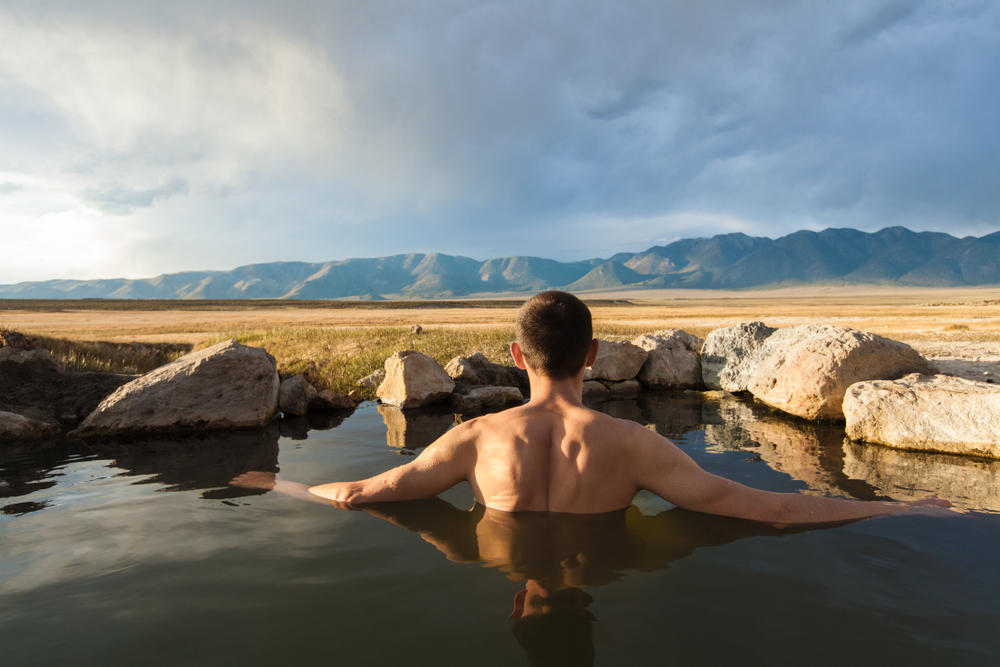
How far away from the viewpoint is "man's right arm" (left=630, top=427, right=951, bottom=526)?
148 inches

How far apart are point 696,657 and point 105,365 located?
613 inches

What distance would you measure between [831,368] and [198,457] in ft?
33.1

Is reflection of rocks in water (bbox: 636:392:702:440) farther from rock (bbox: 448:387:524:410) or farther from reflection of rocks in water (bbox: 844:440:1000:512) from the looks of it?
rock (bbox: 448:387:524:410)

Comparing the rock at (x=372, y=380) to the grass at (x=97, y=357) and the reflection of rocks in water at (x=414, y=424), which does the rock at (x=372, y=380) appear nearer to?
the reflection of rocks in water at (x=414, y=424)

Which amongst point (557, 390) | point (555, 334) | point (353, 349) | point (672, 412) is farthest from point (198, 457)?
point (353, 349)

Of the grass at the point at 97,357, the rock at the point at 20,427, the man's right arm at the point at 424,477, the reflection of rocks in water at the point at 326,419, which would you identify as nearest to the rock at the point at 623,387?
the reflection of rocks in water at the point at 326,419

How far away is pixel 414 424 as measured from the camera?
30.0ft

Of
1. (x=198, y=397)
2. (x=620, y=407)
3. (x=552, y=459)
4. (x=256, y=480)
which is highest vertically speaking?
(x=552, y=459)

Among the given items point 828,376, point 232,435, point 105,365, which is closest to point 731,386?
point 828,376

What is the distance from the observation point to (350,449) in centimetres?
740

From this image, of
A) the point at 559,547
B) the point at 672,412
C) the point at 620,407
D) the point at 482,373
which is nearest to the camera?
the point at 559,547

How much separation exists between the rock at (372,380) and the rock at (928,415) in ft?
31.1

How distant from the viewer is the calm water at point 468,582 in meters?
2.76

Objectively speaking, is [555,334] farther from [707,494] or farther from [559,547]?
[707,494]
